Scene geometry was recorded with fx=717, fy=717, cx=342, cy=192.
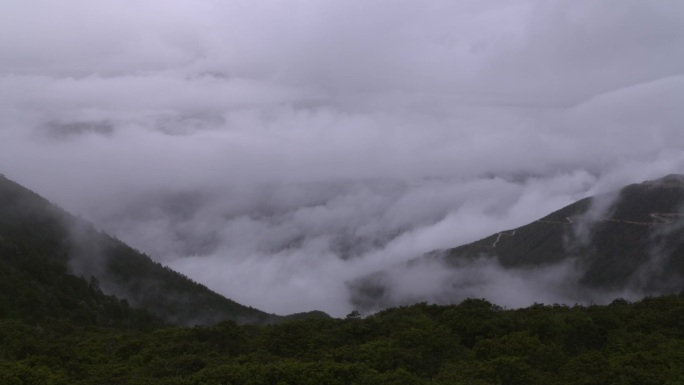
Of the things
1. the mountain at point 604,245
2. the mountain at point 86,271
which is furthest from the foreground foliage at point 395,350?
the mountain at point 604,245

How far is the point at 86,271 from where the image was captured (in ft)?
242

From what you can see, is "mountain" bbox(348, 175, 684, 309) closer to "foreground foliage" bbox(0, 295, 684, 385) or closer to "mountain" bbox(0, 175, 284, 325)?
"mountain" bbox(0, 175, 284, 325)

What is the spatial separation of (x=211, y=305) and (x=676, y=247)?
1917 inches

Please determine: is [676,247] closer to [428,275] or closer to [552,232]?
[552,232]

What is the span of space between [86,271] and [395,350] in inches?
2241

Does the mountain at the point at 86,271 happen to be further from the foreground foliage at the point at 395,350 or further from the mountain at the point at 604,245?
the foreground foliage at the point at 395,350

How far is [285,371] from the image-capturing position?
2145 centimetres

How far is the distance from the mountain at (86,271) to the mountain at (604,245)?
77.0 ft

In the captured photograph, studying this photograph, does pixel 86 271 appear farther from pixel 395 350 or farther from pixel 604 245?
pixel 395 350

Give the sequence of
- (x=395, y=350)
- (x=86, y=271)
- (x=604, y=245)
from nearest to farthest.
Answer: (x=395, y=350), (x=86, y=271), (x=604, y=245)

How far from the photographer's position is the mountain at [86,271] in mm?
56875

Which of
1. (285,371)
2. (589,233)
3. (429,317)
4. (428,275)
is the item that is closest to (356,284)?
(428,275)

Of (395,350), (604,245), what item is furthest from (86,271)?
(395,350)

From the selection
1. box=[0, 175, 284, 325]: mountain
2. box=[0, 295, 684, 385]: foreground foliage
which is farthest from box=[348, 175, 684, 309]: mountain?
box=[0, 295, 684, 385]: foreground foliage
